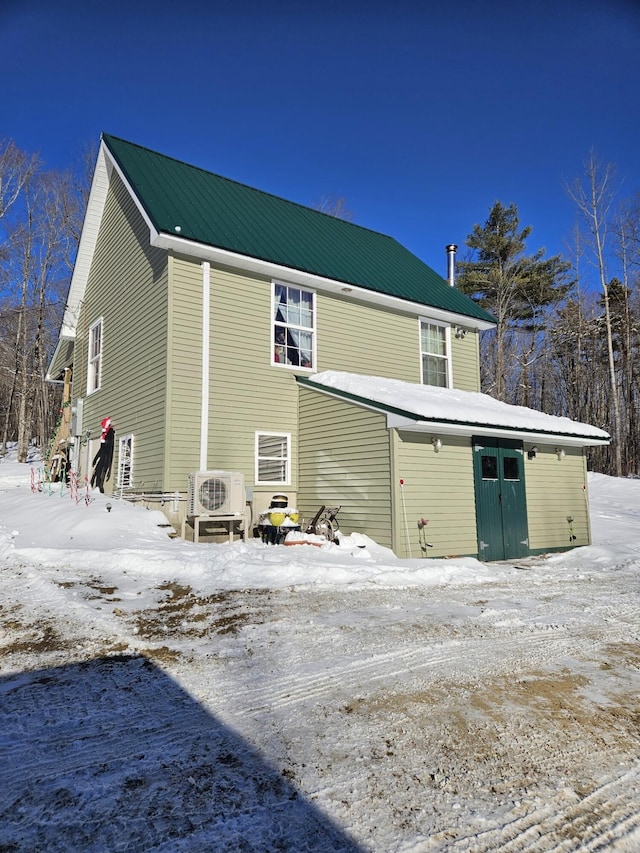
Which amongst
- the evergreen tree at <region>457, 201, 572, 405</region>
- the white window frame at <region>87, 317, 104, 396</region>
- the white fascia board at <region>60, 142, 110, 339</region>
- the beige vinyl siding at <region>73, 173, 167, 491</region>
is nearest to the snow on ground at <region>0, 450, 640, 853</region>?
the beige vinyl siding at <region>73, 173, 167, 491</region>

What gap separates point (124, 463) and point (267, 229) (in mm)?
6446

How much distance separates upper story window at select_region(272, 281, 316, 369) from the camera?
1188 centimetres

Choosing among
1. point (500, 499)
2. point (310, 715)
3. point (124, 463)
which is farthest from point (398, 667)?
point (124, 463)

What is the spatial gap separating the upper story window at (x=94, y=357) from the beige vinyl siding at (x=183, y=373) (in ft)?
15.7

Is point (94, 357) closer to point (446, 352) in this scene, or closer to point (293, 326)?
point (293, 326)

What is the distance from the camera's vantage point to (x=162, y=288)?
35.2ft

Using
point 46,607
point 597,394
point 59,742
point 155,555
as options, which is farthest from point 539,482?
point 597,394

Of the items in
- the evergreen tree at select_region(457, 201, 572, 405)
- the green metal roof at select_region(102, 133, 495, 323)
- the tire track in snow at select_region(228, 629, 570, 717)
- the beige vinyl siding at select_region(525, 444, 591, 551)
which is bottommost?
the tire track in snow at select_region(228, 629, 570, 717)

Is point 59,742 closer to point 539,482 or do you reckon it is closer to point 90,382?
point 539,482

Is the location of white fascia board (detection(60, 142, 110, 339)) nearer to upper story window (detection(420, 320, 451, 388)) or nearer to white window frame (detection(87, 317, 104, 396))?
white window frame (detection(87, 317, 104, 396))

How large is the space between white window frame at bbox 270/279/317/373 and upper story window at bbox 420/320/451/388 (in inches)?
135

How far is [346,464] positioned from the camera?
10305mm

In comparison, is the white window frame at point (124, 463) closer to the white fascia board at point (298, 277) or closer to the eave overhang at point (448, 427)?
the eave overhang at point (448, 427)

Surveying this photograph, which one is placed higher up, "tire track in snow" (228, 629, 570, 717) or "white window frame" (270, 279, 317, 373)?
"white window frame" (270, 279, 317, 373)
